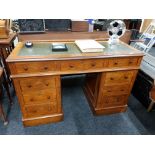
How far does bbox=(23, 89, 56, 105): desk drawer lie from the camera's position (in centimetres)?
136

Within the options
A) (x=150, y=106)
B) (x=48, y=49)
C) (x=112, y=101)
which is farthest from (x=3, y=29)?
(x=150, y=106)

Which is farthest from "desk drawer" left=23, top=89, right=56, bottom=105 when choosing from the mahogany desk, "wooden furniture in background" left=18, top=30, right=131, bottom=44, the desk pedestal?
"wooden furniture in background" left=18, top=30, right=131, bottom=44

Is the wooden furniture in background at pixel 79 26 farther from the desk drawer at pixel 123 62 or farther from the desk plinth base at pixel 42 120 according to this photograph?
the desk plinth base at pixel 42 120

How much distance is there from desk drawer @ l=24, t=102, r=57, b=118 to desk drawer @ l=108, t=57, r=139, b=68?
30.3 inches

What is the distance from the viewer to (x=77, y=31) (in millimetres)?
1810

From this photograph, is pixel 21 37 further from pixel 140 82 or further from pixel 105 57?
pixel 140 82

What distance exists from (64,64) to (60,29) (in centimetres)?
69

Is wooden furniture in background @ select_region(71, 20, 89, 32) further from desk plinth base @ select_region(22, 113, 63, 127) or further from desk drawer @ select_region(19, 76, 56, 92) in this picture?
desk plinth base @ select_region(22, 113, 63, 127)

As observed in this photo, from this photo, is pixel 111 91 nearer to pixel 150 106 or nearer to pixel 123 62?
pixel 123 62

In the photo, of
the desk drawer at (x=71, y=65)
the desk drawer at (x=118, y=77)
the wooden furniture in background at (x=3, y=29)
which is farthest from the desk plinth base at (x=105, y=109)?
the wooden furniture in background at (x=3, y=29)

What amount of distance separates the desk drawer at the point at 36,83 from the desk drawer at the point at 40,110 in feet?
0.77

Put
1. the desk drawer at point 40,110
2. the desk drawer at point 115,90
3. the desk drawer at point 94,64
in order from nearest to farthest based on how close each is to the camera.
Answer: the desk drawer at point 94,64, the desk drawer at point 40,110, the desk drawer at point 115,90

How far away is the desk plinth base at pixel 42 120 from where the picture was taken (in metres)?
1.53

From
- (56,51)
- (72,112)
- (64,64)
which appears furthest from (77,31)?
(72,112)
